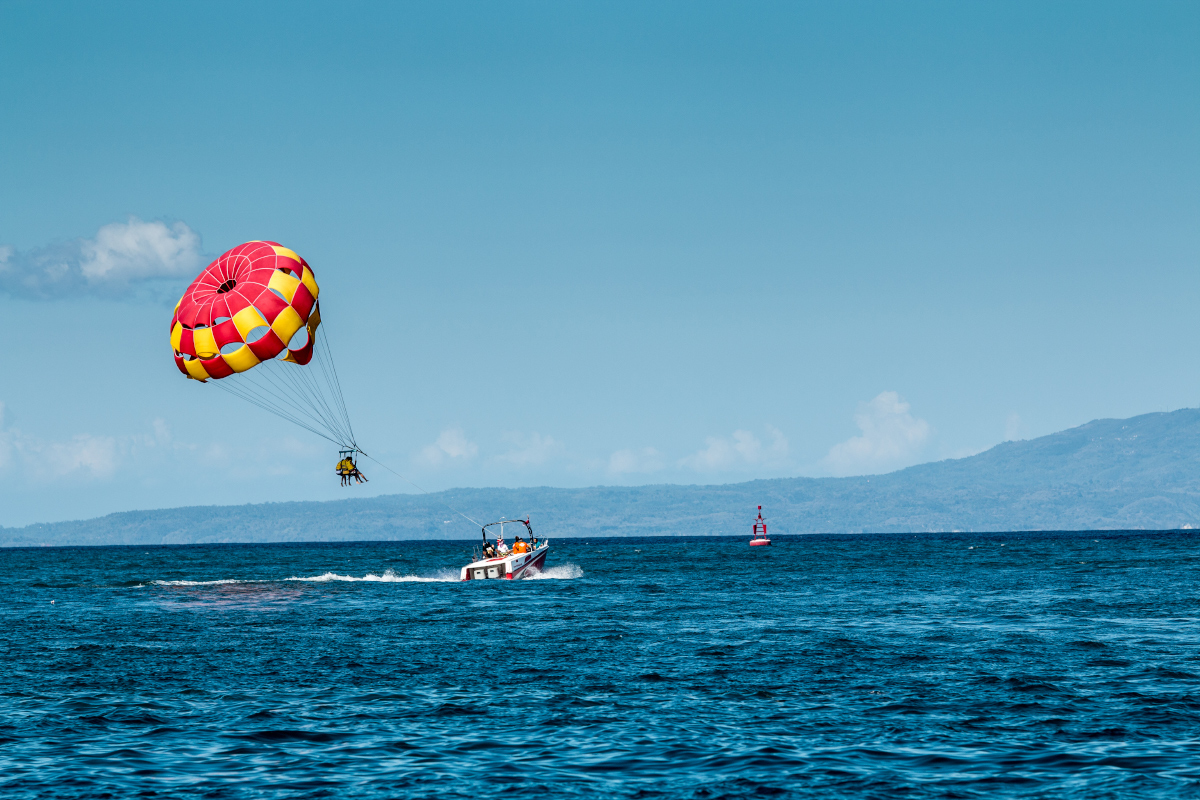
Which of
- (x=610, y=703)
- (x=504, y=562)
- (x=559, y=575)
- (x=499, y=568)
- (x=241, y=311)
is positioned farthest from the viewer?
(x=559, y=575)

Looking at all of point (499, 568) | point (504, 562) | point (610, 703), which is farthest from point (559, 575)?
point (610, 703)

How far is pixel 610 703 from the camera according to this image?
27.4 m

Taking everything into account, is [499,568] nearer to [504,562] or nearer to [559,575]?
[504,562]

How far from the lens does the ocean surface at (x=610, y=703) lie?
66.7 ft

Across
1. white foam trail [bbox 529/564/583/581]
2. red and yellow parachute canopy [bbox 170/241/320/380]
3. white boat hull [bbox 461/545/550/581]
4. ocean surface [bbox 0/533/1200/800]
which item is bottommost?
white foam trail [bbox 529/564/583/581]

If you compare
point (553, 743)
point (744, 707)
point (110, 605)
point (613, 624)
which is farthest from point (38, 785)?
point (110, 605)

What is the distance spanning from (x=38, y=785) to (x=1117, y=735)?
19.7m

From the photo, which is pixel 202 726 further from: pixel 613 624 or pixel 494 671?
pixel 613 624

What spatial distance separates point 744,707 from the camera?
87.4ft

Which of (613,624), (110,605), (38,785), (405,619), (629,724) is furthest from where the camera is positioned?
(110,605)

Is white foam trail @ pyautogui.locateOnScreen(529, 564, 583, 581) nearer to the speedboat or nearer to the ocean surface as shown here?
the speedboat

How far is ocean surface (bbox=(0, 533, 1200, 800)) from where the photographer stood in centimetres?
2034

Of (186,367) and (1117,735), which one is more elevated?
(186,367)

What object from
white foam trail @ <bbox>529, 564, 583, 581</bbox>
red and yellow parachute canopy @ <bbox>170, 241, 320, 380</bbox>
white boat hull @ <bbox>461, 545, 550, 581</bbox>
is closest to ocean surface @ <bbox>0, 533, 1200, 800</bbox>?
red and yellow parachute canopy @ <bbox>170, 241, 320, 380</bbox>
